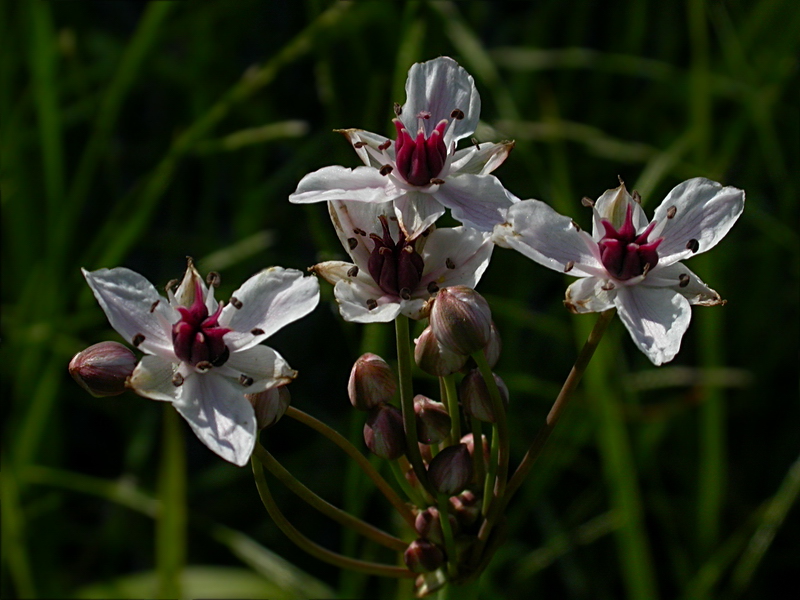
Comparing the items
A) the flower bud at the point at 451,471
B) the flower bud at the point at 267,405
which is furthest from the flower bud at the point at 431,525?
the flower bud at the point at 267,405

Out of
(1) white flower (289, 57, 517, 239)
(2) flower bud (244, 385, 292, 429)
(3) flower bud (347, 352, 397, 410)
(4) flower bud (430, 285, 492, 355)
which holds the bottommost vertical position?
(3) flower bud (347, 352, 397, 410)

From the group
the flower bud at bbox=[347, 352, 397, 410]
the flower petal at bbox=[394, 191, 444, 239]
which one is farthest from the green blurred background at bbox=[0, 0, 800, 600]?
the flower petal at bbox=[394, 191, 444, 239]

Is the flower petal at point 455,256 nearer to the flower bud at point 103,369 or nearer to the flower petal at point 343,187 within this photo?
the flower petal at point 343,187

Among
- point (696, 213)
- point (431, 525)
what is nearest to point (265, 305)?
point (431, 525)

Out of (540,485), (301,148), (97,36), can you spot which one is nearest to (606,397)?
(540,485)

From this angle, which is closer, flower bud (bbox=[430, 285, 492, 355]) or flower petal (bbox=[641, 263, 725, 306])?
flower bud (bbox=[430, 285, 492, 355])

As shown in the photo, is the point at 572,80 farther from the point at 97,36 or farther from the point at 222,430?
the point at 222,430

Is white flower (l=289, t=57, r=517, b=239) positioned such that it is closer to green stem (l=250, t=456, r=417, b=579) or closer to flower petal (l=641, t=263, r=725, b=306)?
flower petal (l=641, t=263, r=725, b=306)
